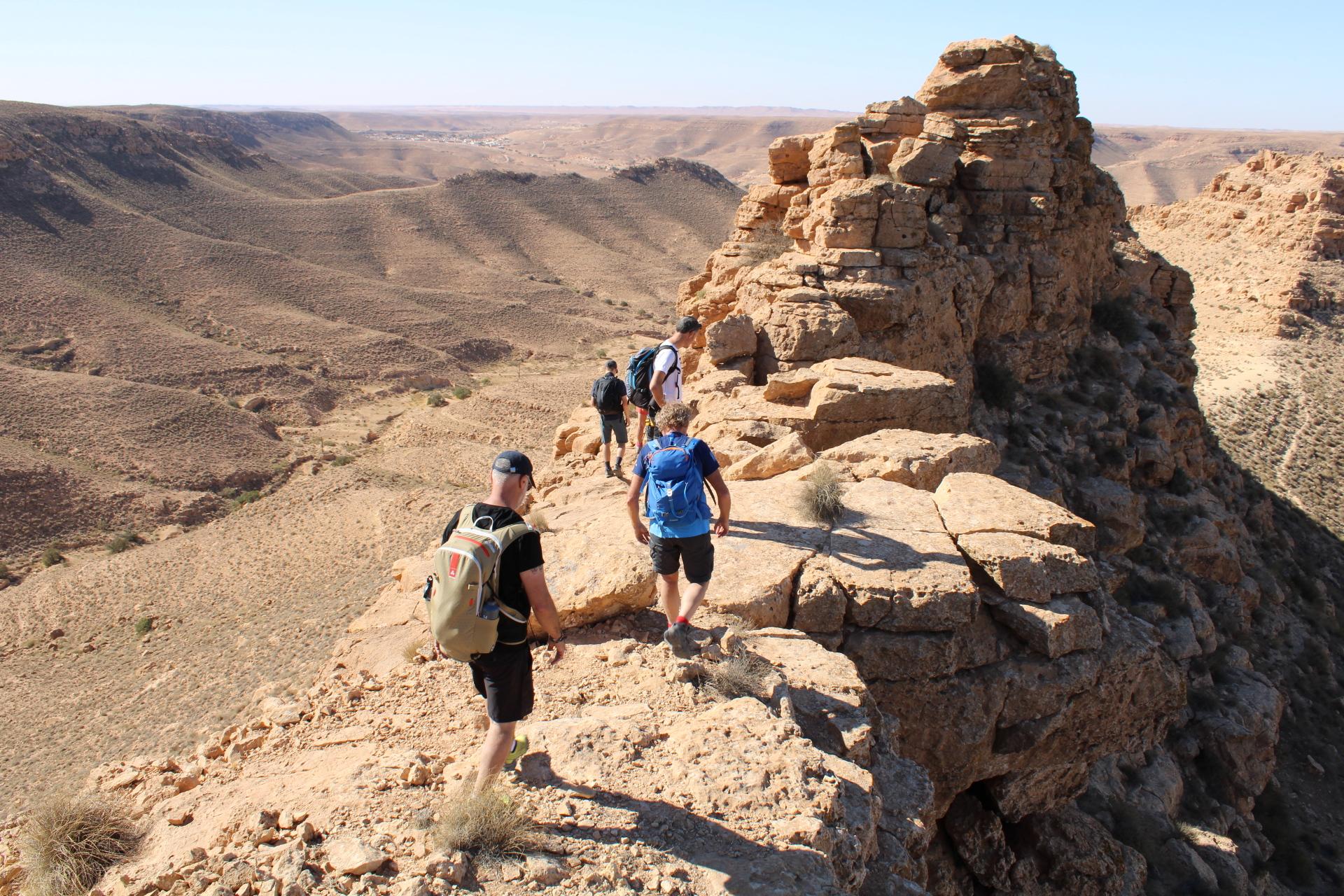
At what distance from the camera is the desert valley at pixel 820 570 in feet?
14.5

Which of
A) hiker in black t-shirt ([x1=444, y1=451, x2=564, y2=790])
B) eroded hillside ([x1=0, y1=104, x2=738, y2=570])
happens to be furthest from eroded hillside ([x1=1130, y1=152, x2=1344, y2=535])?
eroded hillside ([x1=0, y1=104, x2=738, y2=570])

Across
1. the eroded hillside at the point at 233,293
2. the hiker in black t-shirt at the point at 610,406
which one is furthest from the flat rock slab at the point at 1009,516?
the eroded hillside at the point at 233,293

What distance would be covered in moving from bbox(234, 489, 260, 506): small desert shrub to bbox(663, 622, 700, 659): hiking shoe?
74.6 feet

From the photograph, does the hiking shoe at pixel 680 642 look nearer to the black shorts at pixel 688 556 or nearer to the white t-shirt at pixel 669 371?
the black shorts at pixel 688 556

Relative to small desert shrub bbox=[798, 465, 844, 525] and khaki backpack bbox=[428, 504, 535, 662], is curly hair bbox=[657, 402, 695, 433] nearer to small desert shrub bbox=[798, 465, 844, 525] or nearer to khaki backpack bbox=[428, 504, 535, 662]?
khaki backpack bbox=[428, 504, 535, 662]

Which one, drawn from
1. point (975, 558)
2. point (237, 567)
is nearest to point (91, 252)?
point (237, 567)

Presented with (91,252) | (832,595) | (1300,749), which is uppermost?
(832,595)

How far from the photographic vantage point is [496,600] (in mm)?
3936

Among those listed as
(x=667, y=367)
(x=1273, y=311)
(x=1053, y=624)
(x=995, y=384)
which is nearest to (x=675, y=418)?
(x=667, y=367)

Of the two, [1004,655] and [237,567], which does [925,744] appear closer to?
[1004,655]

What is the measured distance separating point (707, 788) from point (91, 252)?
5240 centimetres

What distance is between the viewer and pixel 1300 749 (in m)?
13.6

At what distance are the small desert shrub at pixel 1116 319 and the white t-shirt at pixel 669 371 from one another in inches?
519

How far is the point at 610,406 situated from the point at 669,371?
2049 millimetres
